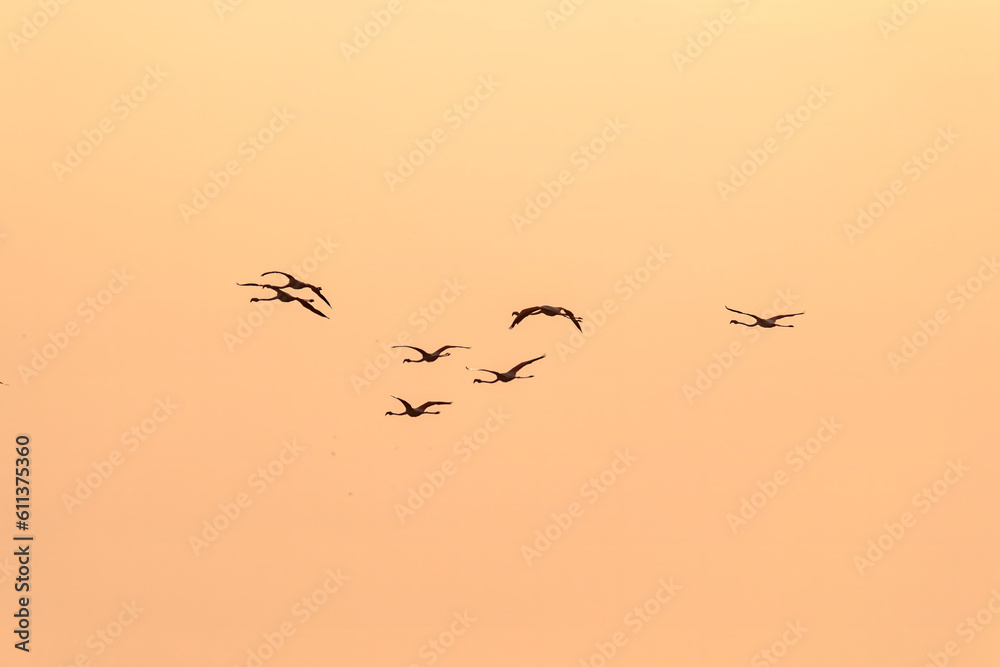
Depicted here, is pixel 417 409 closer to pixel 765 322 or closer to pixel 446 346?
pixel 446 346

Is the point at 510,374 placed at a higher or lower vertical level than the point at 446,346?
higher

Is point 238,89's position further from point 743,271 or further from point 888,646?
point 888,646

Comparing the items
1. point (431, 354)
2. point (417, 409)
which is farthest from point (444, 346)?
point (417, 409)

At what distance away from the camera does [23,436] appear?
4.17 meters

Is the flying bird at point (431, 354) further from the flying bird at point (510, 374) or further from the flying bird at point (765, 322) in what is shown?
the flying bird at point (765, 322)

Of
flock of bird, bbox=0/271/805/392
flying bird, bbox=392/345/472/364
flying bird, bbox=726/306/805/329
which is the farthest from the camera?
flying bird, bbox=726/306/805/329

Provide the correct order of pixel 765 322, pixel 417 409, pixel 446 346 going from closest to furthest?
pixel 446 346 < pixel 417 409 < pixel 765 322

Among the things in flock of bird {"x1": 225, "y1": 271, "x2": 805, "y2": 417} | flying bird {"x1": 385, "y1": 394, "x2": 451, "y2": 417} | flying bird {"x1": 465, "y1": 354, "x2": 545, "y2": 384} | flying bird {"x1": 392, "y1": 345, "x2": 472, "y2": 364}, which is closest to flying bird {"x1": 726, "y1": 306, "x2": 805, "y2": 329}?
flock of bird {"x1": 225, "y1": 271, "x2": 805, "y2": 417}

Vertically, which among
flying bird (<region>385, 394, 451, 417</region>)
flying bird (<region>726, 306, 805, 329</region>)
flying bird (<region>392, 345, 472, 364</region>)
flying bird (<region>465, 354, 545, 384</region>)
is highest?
flying bird (<region>726, 306, 805, 329</region>)

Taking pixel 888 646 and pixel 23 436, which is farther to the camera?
pixel 888 646

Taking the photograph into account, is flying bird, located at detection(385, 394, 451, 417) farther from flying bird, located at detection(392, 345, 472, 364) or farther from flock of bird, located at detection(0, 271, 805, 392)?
flying bird, located at detection(392, 345, 472, 364)

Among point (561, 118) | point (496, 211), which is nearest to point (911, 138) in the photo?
point (561, 118)

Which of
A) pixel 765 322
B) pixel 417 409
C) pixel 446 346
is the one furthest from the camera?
pixel 765 322

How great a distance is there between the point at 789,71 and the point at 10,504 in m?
4.53
